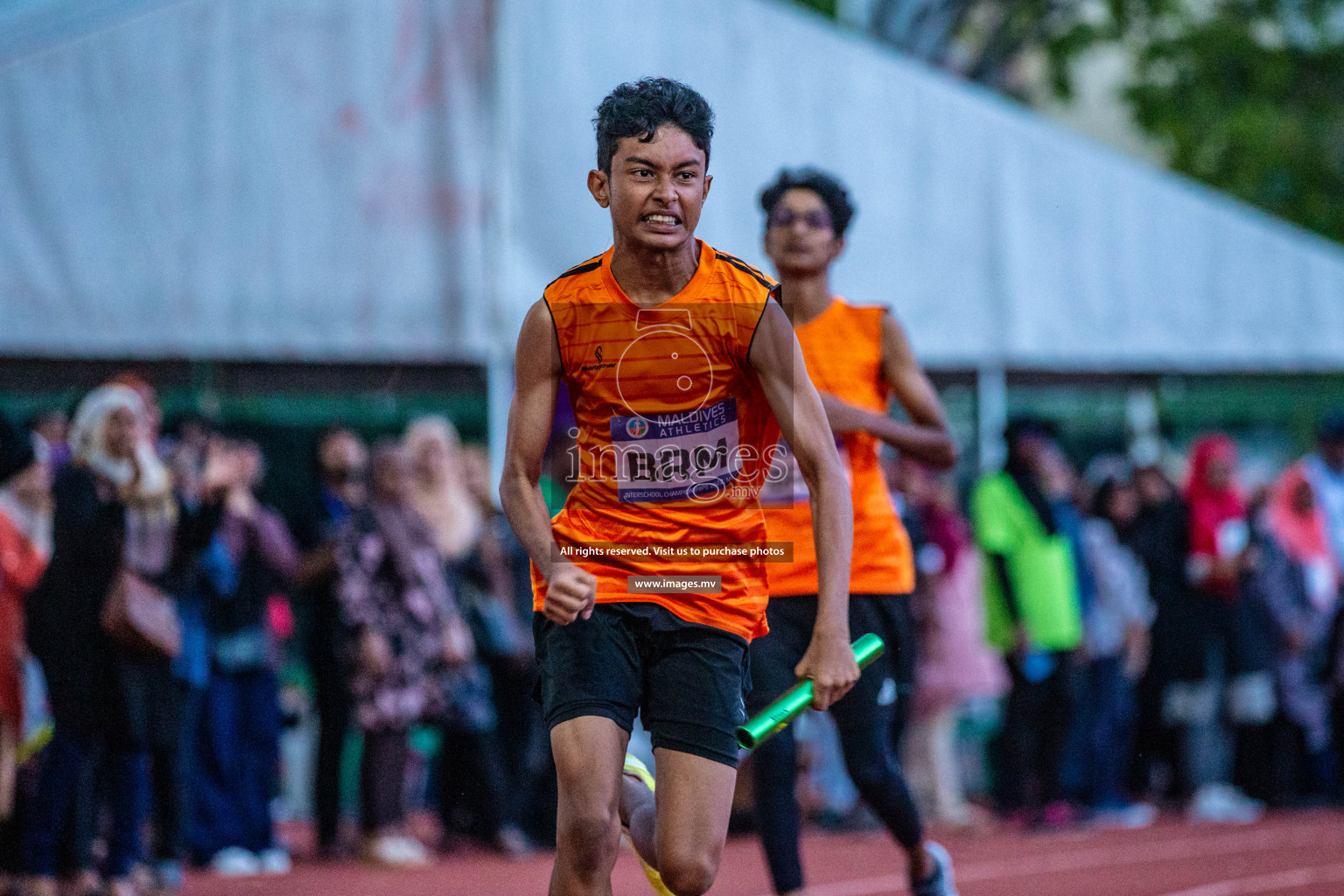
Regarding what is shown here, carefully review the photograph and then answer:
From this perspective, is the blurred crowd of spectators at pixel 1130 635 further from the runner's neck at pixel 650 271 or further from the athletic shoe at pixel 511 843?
the runner's neck at pixel 650 271

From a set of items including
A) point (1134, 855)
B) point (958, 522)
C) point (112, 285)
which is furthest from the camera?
point (958, 522)

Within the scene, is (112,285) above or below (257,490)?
above

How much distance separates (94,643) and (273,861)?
219 cm

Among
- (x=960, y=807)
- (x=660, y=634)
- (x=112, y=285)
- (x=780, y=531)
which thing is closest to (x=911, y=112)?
(x=960, y=807)

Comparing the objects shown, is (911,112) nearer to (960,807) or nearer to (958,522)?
(958,522)

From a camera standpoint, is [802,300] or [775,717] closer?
[775,717]

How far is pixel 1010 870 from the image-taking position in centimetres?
859

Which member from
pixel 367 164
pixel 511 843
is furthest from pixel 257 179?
pixel 511 843

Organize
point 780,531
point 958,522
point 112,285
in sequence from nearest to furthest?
point 780,531 → point 112,285 → point 958,522

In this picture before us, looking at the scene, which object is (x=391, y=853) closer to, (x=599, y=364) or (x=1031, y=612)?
(x=1031, y=612)

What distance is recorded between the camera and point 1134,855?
9.16 m

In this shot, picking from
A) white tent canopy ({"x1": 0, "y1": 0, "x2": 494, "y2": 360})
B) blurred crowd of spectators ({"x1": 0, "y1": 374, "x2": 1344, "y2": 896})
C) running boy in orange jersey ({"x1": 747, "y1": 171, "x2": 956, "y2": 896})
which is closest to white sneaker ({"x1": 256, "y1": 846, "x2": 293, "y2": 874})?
blurred crowd of spectators ({"x1": 0, "y1": 374, "x2": 1344, "y2": 896})

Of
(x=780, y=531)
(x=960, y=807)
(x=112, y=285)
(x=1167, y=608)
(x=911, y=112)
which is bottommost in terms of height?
(x=960, y=807)

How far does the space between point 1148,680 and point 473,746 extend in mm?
4978
